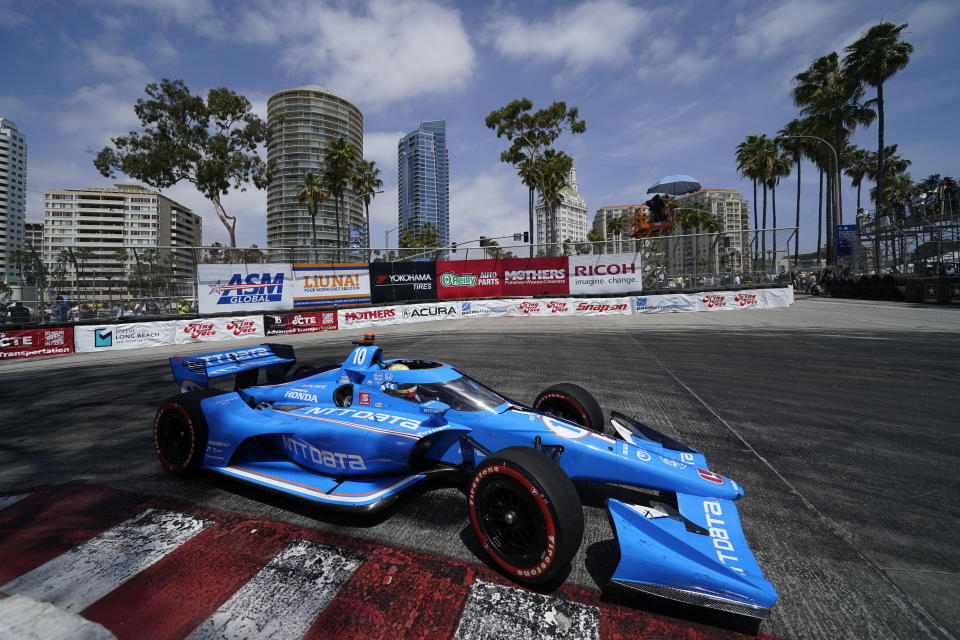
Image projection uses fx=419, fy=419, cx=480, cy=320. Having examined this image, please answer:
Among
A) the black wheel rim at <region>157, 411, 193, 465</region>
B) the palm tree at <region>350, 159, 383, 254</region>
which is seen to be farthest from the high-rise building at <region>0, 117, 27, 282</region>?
the black wheel rim at <region>157, 411, 193, 465</region>

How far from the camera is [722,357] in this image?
968cm

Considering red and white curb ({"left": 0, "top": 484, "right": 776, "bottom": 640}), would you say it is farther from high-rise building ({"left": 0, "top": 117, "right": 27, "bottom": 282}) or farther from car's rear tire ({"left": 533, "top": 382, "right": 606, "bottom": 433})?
high-rise building ({"left": 0, "top": 117, "right": 27, "bottom": 282})

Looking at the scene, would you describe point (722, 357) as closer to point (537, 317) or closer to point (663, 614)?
point (663, 614)

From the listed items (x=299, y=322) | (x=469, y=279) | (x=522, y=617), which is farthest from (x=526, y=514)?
(x=469, y=279)

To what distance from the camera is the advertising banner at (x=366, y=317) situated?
20531 millimetres

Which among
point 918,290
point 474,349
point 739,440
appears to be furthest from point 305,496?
point 918,290

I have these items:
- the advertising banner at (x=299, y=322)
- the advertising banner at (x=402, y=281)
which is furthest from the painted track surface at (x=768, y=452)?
the advertising banner at (x=402, y=281)

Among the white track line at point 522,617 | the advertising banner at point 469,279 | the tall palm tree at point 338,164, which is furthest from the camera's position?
the tall palm tree at point 338,164

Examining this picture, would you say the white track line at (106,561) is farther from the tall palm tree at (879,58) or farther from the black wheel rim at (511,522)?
the tall palm tree at (879,58)

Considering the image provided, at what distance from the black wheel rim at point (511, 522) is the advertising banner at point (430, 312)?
1918cm

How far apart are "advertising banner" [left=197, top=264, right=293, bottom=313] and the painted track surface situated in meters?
7.62

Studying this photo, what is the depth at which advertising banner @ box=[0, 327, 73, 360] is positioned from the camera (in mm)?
14336

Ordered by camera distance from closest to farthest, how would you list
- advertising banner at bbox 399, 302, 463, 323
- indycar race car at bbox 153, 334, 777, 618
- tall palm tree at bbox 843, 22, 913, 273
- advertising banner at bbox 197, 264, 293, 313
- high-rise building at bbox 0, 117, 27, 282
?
indycar race car at bbox 153, 334, 777, 618 → advertising banner at bbox 197, 264, 293, 313 → advertising banner at bbox 399, 302, 463, 323 → tall palm tree at bbox 843, 22, 913, 273 → high-rise building at bbox 0, 117, 27, 282

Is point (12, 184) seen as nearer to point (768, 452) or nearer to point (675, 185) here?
point (675, 185)
